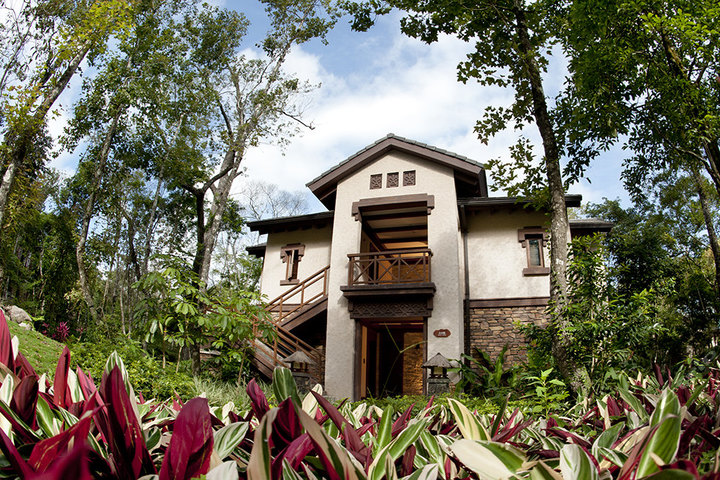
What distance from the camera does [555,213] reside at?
7.55 meters

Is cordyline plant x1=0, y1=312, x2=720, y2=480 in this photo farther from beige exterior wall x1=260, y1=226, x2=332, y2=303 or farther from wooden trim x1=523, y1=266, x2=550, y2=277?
beige exterior wall x1=260, y1=226, x2=332, y2=303

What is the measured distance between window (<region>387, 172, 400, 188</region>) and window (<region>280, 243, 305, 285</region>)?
373 cm

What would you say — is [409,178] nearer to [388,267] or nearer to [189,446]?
[388,267]

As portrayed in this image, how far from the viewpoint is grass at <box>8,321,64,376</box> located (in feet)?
18.2

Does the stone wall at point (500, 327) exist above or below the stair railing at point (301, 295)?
below

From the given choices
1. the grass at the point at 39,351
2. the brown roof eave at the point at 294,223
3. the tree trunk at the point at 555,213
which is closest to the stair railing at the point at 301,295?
the brown roof eave at the point at 294,223

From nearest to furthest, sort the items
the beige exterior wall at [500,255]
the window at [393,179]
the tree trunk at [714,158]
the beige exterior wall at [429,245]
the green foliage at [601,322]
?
the green foliage at [601,322] → the tree trunk at [714,158] → the beige exterior wall at [429,245] → the beige exterior wall at [500,255] → the window at [393,179]

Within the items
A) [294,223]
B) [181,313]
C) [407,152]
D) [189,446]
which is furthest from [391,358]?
[189,446]

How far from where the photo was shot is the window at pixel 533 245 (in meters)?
12.2

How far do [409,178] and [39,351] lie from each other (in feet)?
31.1

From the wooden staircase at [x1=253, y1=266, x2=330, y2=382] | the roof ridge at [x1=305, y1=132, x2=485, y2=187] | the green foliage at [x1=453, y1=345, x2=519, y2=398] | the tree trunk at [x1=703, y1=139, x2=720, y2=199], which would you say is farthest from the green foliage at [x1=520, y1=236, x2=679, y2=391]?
the wooden staircase at [x1=253, y1=266, x2=330, y2=382]

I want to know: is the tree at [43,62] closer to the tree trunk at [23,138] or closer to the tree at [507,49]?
the tree trunk at [23,138]

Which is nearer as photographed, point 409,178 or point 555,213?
point 555,213

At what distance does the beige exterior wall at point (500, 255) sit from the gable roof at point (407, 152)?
3.26 feet
